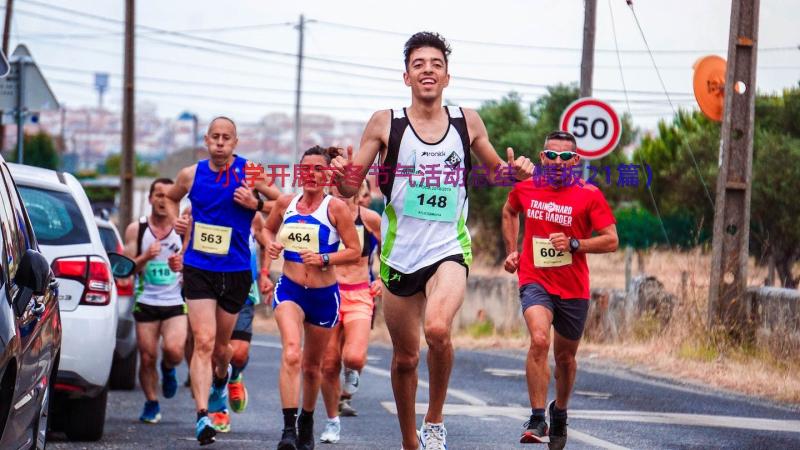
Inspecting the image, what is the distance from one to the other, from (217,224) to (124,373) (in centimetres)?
557

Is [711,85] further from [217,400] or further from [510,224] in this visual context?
[217,400]

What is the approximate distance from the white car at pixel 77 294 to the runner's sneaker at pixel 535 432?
2.70m

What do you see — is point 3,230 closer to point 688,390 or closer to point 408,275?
point 408,275

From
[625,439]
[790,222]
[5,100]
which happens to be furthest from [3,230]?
[790,222]

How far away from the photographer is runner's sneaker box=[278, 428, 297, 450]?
9.35m

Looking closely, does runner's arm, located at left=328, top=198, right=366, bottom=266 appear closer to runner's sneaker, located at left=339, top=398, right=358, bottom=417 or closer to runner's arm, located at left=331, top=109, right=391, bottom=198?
runner's arm, located at left=331, top=109, right=391, bottom=198

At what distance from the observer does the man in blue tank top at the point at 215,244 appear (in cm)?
1096

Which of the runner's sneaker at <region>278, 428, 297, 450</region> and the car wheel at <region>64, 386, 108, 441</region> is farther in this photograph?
the car wheel at <region>64, 386, 108, 441</region>

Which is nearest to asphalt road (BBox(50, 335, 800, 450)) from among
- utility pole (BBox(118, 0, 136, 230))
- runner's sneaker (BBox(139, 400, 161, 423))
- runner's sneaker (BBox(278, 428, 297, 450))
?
runner's sneaker (BBox(139, 400, 161, 423))

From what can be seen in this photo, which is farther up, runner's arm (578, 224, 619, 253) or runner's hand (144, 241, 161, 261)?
runner's arm (578, 224, 619, 253)

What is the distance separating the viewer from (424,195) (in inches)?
331

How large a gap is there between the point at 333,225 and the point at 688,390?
219 inches

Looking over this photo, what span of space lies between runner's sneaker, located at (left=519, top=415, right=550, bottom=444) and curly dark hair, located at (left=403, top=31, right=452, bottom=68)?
244 centimetres

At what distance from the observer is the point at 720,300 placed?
57.1 ft
